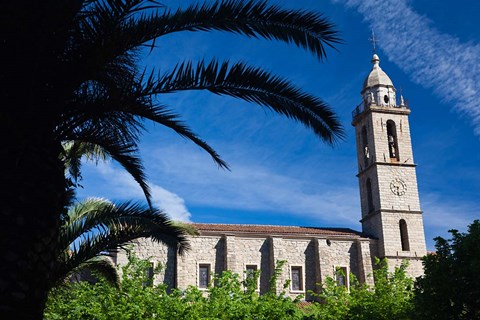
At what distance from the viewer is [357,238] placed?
Answer: 33875mm

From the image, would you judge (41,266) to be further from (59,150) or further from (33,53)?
(33,53)

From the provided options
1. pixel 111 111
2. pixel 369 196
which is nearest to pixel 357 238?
pixel 369 196

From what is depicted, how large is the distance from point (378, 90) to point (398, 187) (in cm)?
708

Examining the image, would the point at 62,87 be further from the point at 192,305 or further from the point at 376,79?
the point at 376,79

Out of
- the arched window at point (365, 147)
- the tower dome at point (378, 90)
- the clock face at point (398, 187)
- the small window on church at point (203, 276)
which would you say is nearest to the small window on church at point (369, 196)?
the arched window at point (365, 147)

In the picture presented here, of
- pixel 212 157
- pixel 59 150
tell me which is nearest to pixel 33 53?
pixel 59 150

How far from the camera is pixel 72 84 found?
17.2 ft

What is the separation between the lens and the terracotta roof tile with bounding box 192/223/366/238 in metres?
32.5

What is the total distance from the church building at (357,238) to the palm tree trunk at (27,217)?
78.5ft

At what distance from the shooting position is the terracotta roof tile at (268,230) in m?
32.5

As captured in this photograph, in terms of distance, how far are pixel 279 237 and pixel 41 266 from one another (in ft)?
93.3

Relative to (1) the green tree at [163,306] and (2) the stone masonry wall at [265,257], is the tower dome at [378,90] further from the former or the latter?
(1) the green tree at [163,306]

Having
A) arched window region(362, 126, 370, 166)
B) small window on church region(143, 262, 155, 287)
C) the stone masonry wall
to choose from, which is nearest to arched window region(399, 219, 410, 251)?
the stone masonry wall

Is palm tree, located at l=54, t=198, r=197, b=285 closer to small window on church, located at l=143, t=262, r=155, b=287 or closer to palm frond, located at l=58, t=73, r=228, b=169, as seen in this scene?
palm frond, located at l=58, t=73, r=228, b=169
